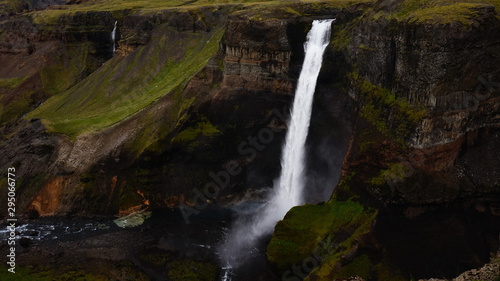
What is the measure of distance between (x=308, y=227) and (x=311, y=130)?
12.5 meters

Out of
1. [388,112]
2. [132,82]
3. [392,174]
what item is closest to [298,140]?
[388,112]

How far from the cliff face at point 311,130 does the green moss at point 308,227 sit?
11 cm

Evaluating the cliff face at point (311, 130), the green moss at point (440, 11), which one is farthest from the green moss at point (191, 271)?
the green moss at point (440, 11)

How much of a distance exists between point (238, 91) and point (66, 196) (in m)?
21.4

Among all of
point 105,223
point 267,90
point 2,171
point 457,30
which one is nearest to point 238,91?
point 267,90

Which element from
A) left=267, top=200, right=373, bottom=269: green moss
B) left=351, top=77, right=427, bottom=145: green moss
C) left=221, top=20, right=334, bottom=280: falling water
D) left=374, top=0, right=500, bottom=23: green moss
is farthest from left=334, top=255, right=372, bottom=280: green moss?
left=374, top=0, right=500, bottom=23: green moss

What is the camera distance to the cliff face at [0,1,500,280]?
2845 cm

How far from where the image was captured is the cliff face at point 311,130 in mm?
28453

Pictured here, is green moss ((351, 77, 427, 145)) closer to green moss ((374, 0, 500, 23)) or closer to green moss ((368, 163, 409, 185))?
green moss ((368, 163, 409, 185))

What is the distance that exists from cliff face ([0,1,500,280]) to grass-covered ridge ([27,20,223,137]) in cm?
32

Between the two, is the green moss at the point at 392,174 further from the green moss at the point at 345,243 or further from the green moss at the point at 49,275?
the green moss at the point at 49,275

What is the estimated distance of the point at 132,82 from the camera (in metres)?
63.8

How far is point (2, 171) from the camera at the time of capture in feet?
154

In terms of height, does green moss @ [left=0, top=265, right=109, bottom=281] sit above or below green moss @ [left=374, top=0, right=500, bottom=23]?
below
